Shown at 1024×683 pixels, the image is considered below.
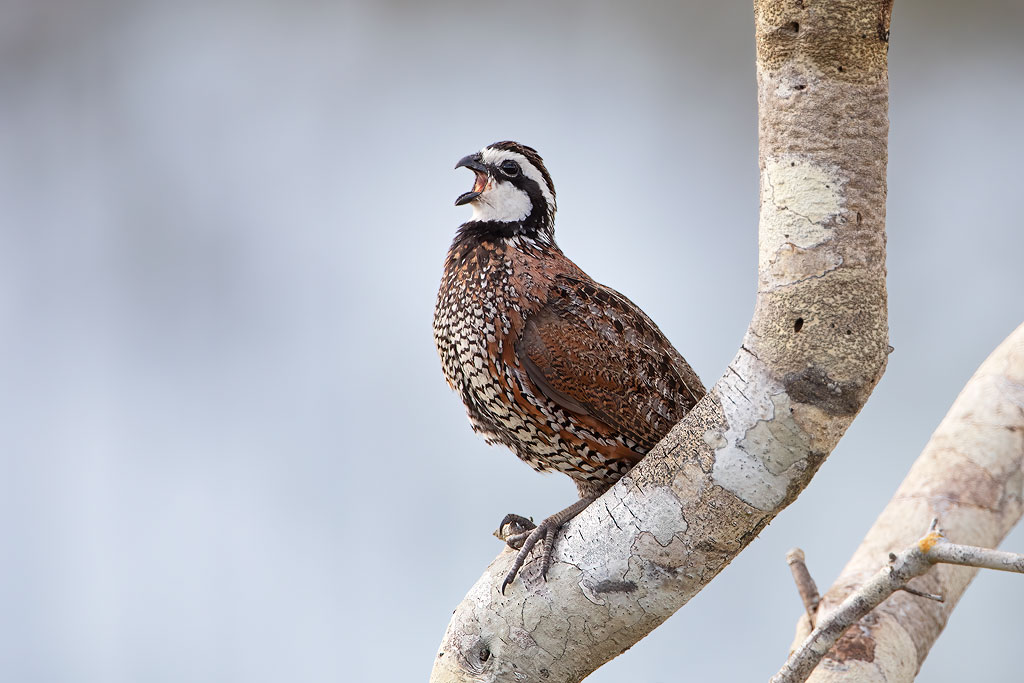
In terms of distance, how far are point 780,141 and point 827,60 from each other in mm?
120

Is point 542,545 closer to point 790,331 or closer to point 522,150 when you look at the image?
point 790,331

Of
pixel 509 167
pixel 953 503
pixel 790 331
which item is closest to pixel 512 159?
pixel 509 167

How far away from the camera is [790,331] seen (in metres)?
1.35

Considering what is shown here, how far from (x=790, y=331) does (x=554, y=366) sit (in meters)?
0.58

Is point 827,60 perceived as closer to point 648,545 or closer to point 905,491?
point 648,545

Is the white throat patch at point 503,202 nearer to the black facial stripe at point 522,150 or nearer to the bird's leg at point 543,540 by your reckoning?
the black facial stripe at point 522,150

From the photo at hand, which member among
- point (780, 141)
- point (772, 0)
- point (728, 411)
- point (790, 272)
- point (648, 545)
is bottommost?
point (648, 545)

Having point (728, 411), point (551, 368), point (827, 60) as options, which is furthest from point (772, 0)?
point (551, 368)

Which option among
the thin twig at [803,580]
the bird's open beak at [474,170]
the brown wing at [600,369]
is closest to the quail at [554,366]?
the brown wing at [600,369]

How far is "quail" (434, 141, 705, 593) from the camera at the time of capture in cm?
→ 185

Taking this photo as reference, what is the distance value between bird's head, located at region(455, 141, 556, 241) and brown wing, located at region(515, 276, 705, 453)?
0.85ft

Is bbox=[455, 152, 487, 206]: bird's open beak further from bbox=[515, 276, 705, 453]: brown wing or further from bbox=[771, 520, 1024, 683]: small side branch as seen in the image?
bbox=[771, 520, 1024, 683]: small side branch

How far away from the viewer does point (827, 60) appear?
131 cm

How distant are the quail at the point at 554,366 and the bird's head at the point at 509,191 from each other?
77 millimetres
